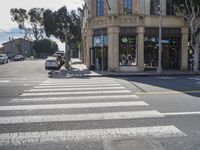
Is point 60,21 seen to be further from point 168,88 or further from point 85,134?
point 85,134

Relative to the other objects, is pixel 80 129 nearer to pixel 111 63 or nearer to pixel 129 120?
pixel 129 120

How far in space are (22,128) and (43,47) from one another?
10147 centimetres

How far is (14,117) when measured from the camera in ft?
26.6

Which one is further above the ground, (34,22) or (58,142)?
(34,22)

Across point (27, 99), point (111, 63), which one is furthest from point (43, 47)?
point (27, 99)

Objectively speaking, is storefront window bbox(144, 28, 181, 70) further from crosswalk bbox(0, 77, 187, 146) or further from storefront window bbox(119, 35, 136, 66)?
crosswalk bbox(0, 77, 187, 146)

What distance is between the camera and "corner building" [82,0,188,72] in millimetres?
28172

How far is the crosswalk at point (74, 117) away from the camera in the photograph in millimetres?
6398

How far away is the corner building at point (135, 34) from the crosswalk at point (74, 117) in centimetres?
1713

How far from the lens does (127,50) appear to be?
28688mm

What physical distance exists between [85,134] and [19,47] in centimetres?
11596

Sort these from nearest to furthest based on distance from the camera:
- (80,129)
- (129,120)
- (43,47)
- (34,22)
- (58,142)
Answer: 1. (58,142)
2. (80,129)
3. (129,120)
4. (34,22)
5. (43,47)

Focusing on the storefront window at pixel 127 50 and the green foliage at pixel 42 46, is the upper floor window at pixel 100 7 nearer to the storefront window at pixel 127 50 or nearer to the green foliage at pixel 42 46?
the storefront window at pixel 127 50

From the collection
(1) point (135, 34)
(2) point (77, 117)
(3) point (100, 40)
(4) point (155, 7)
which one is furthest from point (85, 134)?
(4) point (155, 7)
